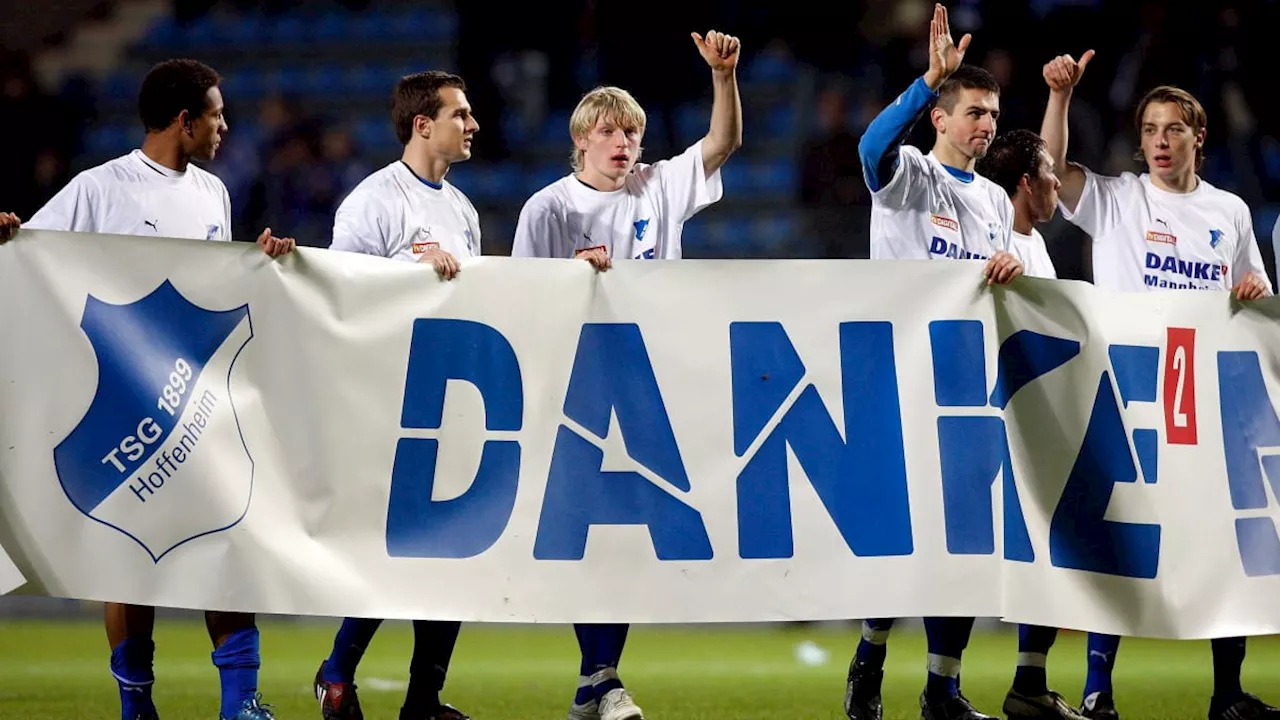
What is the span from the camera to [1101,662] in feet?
17.9

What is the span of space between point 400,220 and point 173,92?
808 mm

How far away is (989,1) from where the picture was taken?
462 inches

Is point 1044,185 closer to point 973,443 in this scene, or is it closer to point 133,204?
point 973,443

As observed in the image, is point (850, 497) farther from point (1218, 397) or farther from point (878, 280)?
point (1218, 397)

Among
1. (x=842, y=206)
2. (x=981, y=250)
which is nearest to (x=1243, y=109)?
(x=842, y=206)

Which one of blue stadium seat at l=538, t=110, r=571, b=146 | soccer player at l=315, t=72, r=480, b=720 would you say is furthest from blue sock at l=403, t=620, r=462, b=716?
blue stadium seat at l=538, t=110, r=571, b=146

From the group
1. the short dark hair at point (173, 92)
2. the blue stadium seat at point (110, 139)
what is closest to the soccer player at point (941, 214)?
the short dark hair at point (173, 92)

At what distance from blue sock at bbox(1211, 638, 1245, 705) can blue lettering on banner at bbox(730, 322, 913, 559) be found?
140 cm

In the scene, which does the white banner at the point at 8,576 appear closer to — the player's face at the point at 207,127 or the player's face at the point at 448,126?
the player's face at the point at 207,127

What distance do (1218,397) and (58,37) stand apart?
11960 mm

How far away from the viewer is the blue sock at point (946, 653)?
17.0ft

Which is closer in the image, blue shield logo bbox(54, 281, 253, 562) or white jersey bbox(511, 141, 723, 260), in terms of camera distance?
blue shield logo bbox(54, 281, 253, 562)

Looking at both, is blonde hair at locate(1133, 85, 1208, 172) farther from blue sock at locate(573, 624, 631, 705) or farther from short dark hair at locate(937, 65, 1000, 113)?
blue sock at locate(573, 624, 631, 705)

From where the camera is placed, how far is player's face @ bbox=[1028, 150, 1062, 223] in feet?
18.9
